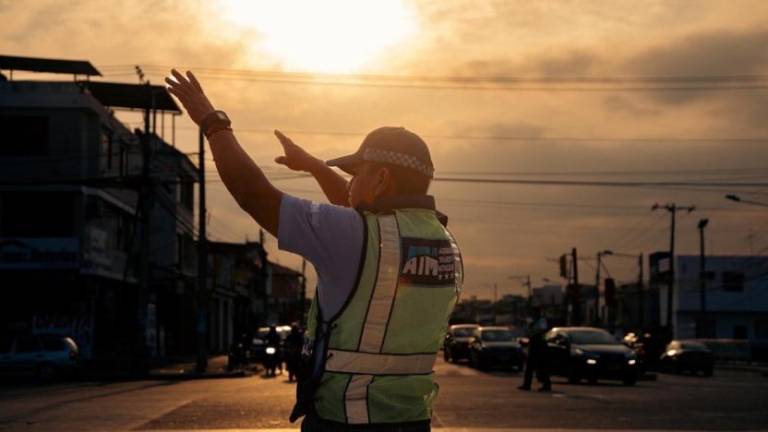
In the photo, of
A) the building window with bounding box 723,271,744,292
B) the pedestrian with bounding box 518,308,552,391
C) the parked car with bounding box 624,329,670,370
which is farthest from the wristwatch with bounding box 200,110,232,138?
the building window with bounding box 723,271,744,292

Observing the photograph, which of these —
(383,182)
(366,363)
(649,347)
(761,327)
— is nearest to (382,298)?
(366,363)

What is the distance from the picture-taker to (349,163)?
3.58 meters

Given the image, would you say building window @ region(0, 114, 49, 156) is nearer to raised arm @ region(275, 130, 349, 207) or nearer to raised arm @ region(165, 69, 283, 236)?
raised arm @ region(275, 130, 349, 207)

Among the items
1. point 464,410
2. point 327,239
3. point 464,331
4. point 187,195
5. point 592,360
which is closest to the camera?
point 327,239

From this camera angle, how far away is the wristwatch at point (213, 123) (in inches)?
134

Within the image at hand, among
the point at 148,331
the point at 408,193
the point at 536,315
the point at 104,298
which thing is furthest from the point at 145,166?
the point at 408,193


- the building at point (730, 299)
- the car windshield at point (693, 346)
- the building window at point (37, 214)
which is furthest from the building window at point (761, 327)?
the building window at point (37, 214)

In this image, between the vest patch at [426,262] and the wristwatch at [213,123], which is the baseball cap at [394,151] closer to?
the vest patch at [426,262]

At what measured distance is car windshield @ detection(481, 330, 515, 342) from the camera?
36.6m

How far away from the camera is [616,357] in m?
27.1

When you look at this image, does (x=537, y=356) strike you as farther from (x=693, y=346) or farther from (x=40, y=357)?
(x=693, y=346)

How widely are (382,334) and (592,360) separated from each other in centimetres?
2463

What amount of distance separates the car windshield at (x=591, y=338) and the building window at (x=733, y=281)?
184ft

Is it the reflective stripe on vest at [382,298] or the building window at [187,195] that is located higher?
the building window at [187,195]
